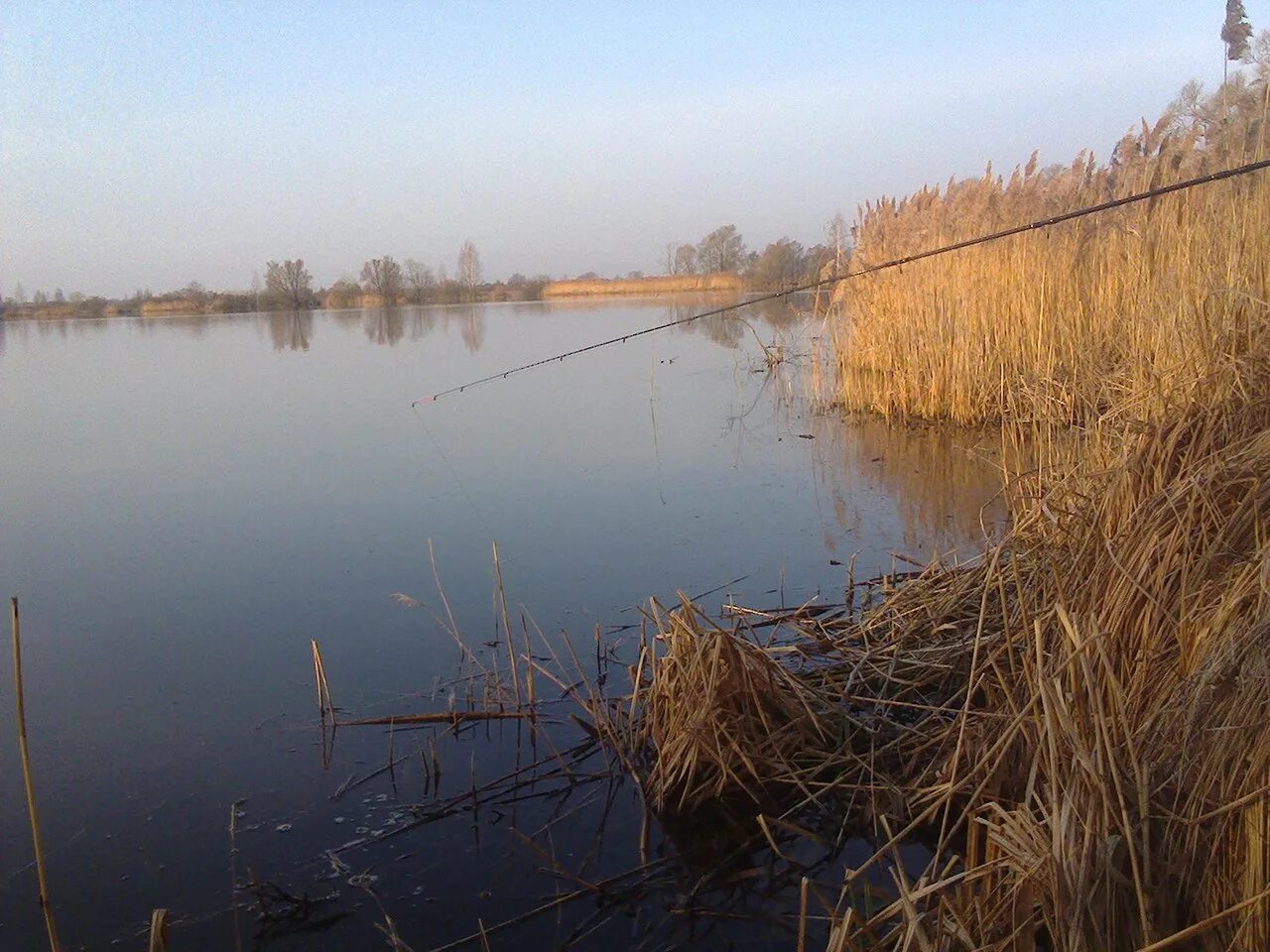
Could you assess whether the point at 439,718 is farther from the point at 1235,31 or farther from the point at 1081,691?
the point at 1235,31

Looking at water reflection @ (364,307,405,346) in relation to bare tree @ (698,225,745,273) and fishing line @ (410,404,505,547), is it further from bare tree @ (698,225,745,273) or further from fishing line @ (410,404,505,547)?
bare tree @ (698,225,745,273)

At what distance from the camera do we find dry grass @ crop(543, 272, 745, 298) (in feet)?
110

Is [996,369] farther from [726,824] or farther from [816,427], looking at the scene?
[726,824]

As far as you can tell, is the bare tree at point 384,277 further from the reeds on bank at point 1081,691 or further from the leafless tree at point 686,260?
the reeds on bank at point 1081,691

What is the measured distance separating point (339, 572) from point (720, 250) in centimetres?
3887

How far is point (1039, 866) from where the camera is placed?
1.61 m

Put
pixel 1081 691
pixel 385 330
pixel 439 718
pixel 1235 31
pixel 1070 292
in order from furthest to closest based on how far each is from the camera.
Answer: pixel 385 330
pixel 1070 292
pixel 1235 31
pixel 439 718
pixel 1081 691

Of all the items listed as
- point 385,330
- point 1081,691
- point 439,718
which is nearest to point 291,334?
point 385,330

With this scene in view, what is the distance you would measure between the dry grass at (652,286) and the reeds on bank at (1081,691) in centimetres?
2843

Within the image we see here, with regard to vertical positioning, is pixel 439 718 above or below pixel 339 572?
below

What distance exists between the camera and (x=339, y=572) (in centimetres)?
459

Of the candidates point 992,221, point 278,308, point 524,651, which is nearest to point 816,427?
point 992,221

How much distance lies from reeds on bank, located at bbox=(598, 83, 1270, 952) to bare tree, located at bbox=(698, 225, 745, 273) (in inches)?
1467

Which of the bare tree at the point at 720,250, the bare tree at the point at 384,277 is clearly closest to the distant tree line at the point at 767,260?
the bare tree at the point at 720,250
